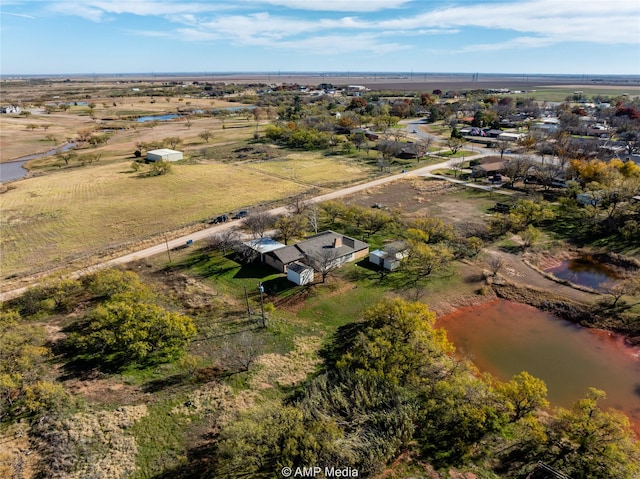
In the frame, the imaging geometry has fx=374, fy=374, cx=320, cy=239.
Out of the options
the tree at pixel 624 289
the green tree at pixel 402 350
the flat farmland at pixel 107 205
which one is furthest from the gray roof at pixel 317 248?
the tree at pixel 624 289

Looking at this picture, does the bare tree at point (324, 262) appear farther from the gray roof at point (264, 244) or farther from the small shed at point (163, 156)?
the small shed at point (163, 156)

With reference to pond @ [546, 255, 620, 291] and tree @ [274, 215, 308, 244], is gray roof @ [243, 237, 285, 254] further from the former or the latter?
pond @ [546, 255, 620, 291]

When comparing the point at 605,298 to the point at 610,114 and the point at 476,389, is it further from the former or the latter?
the point at 610,114

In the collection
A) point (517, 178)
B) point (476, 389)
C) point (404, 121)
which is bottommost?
point (476, 389)

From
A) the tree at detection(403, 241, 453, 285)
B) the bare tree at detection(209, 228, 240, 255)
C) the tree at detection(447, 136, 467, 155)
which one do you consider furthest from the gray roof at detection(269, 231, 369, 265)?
the tree at detection(447, 136, 467, 155)

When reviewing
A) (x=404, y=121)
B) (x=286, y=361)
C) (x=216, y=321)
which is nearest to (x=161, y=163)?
(x=216, y=321)
